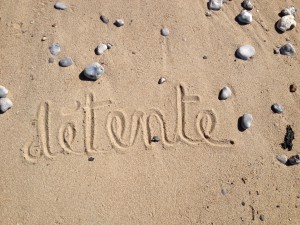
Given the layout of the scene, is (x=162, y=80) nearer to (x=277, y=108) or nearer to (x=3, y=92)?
(x=277, y=108)

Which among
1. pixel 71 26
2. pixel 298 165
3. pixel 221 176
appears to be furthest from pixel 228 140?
pixel 71 26

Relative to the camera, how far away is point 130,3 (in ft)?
13.1

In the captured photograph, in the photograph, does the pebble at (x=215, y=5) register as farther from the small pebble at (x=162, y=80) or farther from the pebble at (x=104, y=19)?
the pebble at (x=104, y=19)

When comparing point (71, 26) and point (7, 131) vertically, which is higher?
point (71, 26)

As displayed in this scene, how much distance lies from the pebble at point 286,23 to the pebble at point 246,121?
3.38 ft

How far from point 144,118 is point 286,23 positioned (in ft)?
5.74

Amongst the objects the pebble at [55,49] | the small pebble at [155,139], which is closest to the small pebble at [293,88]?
the small pebble at [155,139]

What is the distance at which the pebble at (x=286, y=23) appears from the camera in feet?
13.0

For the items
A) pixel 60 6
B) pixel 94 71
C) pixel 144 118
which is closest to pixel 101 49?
pixel 94 71

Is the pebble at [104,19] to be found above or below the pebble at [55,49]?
above

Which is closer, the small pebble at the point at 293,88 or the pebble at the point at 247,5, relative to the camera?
the small pebble at the point at 293,88

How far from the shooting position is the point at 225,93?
3705mm

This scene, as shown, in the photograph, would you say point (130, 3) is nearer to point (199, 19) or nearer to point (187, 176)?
point (199, 19)

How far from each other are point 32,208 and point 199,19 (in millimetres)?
2399
